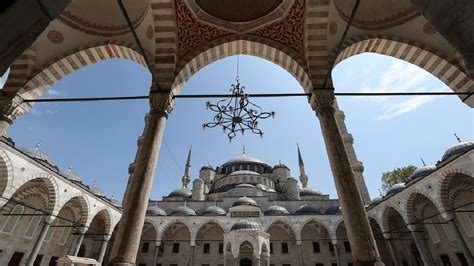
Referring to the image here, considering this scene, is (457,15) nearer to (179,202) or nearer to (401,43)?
(401,43)

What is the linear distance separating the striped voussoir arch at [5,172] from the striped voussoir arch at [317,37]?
12626 mm

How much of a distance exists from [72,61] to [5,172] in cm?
776

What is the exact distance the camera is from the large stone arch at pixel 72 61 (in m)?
5.87

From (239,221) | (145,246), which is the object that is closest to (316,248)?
(239,221)

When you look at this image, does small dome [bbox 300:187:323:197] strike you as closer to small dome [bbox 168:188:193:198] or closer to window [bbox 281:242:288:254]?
window [bbox 281:242:288:254]

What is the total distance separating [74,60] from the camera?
20.4ft

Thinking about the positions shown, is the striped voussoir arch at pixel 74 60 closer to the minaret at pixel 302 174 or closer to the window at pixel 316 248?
the window at pixel 316 248

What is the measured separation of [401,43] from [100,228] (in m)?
24.1

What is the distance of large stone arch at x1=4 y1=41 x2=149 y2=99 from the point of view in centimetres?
587

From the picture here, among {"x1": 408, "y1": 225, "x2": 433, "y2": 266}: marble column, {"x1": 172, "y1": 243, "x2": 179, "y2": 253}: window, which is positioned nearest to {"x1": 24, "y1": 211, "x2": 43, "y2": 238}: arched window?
{"x1": 172, "y1": 243, "x2": 179, "y2": 253}: window

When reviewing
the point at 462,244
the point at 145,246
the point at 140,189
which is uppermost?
the point at 145,246

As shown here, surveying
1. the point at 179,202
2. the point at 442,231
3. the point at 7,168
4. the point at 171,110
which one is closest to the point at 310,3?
the point at 171,110

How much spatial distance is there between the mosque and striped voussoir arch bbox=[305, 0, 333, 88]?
9.99 m

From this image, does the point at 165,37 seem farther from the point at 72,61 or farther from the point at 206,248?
the point at 206,248
